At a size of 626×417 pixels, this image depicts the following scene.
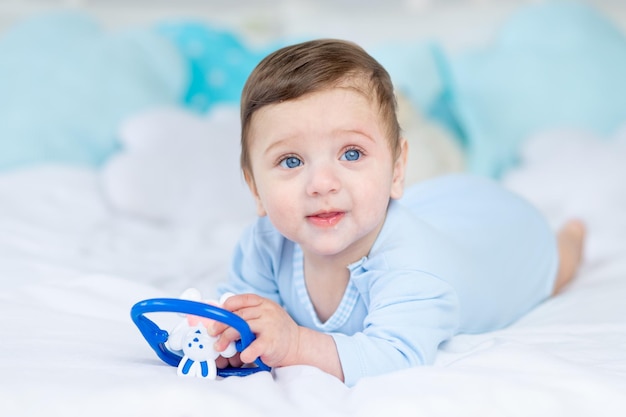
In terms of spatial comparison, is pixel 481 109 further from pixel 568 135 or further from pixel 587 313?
pixel 587 313

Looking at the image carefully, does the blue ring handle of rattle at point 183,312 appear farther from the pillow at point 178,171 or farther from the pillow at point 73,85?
the pillow at point 73,85

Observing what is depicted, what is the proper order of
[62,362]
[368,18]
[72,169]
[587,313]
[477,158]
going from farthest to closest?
[368,18]
[477,158]
[72,169]
[587,313]
[62,362]

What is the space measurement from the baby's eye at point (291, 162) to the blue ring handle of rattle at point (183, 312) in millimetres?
221

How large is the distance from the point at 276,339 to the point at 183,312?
125 mm

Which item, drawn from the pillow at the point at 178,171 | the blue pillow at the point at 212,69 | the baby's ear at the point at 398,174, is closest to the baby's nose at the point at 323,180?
the baby's ear at the point at 398,174

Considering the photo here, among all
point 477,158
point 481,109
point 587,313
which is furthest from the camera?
point 481,109

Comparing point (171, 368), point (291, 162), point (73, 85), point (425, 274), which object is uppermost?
point (73, 85)

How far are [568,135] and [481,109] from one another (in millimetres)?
293

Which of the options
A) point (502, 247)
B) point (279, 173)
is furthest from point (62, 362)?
point (502, 247)

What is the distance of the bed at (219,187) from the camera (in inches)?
32.5

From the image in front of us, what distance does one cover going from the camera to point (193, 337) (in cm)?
90

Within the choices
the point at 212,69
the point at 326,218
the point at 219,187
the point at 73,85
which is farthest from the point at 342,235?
the point at 212,69

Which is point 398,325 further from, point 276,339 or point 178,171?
point 178,171

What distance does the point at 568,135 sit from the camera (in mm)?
2066
